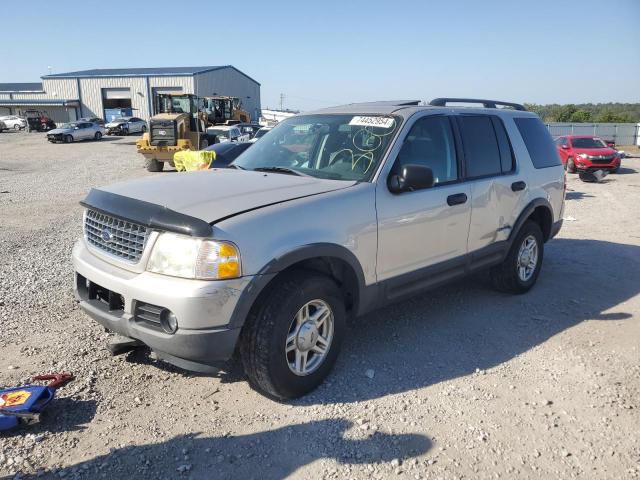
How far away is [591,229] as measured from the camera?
9445mm

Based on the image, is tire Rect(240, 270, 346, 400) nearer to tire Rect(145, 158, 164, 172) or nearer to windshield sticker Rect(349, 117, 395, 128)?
windshield sticker Rect(349, 117, 395, 128)

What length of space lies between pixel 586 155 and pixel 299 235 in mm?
18363

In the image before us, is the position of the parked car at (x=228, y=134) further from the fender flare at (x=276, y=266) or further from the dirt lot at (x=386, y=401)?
the fender flare at (x=276, y=266)

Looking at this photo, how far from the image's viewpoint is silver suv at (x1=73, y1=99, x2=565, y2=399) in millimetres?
3016

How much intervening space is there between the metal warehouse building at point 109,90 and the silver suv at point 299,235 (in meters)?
53.9

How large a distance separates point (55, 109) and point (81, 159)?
39.9 meters

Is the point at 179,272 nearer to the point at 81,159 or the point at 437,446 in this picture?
the point at 437,446

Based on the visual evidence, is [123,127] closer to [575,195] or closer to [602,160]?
[602,160]

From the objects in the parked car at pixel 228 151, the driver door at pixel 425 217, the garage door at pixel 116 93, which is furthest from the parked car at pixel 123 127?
the driver door at pixel 425 217

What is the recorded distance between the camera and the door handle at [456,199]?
4320 mm

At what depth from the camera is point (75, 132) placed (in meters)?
38.9

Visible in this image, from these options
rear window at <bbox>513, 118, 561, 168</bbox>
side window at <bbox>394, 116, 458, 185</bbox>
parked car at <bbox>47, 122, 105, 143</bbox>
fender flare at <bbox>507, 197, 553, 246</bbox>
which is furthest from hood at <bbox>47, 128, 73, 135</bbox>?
side window at <bbox>394, 116, 458, 185</bbox>

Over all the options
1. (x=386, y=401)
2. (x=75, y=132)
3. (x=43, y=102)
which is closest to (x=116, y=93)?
(x=43, y=102)

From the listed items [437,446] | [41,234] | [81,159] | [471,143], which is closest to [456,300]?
[471,143]
